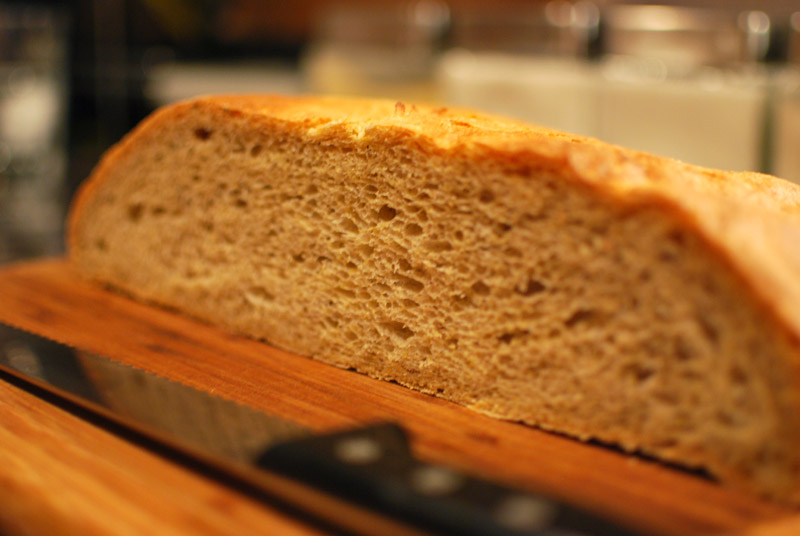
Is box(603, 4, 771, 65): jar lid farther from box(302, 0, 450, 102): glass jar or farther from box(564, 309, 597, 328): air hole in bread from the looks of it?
box(564, 309, 597, 328): air hole in bread

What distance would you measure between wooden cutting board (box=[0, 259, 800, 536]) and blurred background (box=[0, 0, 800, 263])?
1.89m

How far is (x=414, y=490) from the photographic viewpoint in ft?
4.11

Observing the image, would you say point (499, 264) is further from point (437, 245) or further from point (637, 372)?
point (637, 372)

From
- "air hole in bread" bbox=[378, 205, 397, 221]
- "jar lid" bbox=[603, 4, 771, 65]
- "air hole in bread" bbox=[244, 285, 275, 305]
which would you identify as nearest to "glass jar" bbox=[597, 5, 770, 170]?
"jar lid" bbox=[603, 4, 771, 65]

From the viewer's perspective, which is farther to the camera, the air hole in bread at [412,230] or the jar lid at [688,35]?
the jar lid at [688,35]

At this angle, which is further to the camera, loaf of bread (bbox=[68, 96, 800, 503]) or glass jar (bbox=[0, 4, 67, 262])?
glass jar (bbox=[0, 4, 67, 262])

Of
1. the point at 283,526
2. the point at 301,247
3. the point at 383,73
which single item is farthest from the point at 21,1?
the point at 283,526

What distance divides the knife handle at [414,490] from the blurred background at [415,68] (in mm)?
2165

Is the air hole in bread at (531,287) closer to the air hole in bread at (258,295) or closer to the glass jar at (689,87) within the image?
the air hole in bread at (258,295)

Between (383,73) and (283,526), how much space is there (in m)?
3.60

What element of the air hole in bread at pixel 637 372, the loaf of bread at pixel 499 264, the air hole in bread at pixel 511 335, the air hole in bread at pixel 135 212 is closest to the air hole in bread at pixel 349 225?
the loaf of bread at pixel 499 264

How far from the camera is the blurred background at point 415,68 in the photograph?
3.27 meters

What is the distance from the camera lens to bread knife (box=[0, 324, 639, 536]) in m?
1.21

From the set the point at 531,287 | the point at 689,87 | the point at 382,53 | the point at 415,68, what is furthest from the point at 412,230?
the point at 382,53
